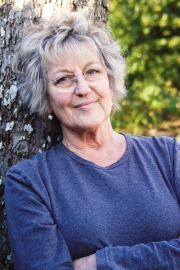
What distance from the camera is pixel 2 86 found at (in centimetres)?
264

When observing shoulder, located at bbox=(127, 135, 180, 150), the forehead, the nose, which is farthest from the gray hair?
shoulder, located at bbox=(127, 135, 180, 150)

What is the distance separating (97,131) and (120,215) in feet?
1.45

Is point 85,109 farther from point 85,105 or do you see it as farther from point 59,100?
point 59,100

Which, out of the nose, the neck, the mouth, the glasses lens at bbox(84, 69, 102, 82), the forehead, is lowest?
the neck

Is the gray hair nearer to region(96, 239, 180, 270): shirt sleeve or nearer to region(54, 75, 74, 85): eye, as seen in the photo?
region(54, 75, 74, 85): eye

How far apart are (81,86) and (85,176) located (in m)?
0.41

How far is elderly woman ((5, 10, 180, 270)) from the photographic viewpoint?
218cm

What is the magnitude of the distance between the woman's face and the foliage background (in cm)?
322

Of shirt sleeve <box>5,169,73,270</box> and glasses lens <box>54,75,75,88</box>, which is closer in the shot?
shirt sleeve <box>5,169,73,270</box>

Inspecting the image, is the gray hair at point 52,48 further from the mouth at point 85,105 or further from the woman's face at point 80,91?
the mouth at point 85,105

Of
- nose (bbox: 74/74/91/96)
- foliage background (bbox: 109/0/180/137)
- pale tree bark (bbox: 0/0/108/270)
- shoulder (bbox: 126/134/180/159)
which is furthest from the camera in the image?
foliage background (bbox: 109/0/180/137)

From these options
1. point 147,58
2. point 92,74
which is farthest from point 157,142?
point 147,58

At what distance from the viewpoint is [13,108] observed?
2.64m

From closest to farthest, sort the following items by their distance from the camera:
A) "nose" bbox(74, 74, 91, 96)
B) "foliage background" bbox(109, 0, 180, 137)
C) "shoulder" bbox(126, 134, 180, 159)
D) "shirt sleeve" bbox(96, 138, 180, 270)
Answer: "shirt sleeve" bbox(96, 138, 180, 270) < "nose" bbox(74, 74, 91, 96) < "shoulder" bbox(126, 134, 180, 159) < "foliage background" bbox(109, 0, 180, 137)
